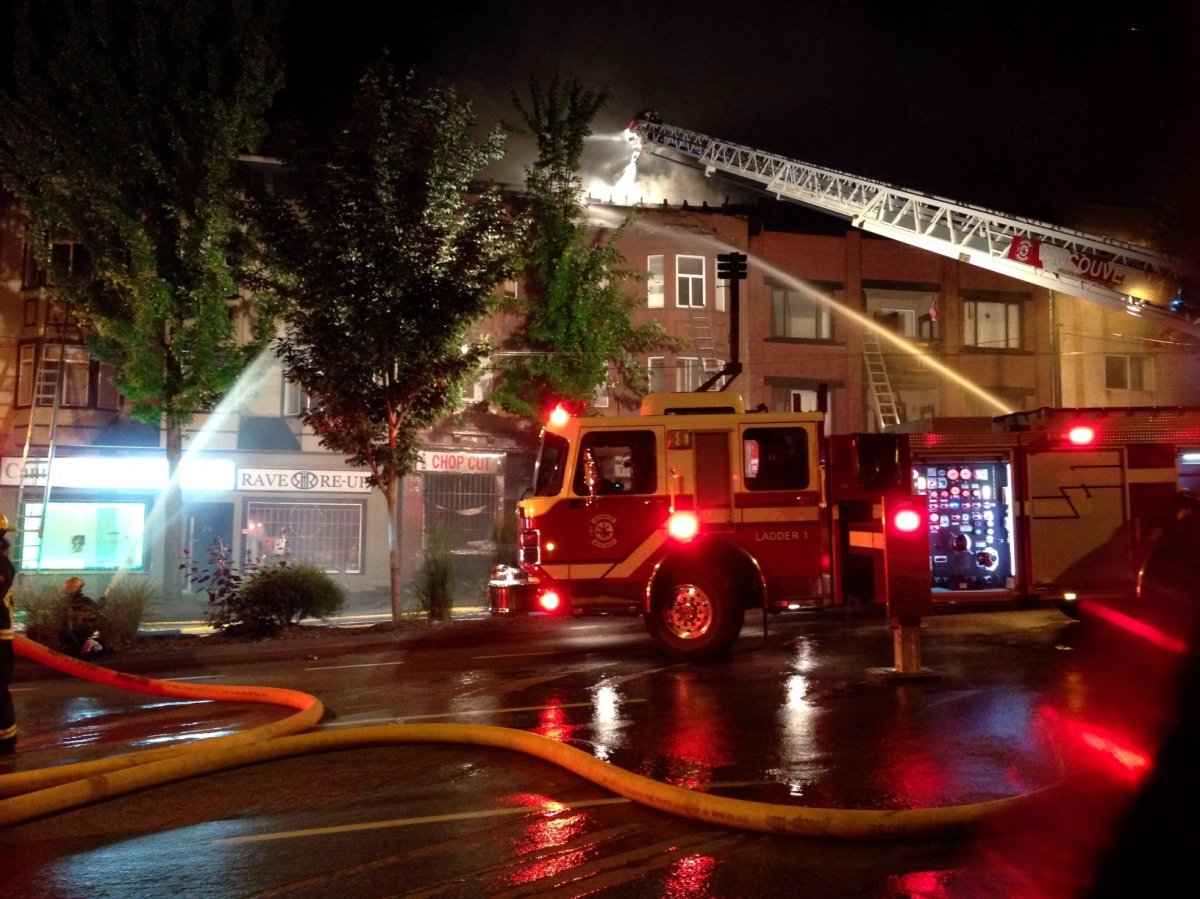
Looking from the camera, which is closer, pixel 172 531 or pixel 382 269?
pixel 382 269

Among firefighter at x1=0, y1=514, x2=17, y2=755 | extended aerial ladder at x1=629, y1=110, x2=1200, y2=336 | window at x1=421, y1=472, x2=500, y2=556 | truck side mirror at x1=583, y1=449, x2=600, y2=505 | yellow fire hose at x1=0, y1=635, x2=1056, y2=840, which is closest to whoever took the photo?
yellow fire hose at x1=0, y1=635, x2=1056, y2=840

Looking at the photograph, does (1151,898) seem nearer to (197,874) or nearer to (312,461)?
(197,874)

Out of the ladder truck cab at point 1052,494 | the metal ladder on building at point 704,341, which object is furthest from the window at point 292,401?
the ladder truck cab at point 1052,494

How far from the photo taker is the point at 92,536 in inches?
876

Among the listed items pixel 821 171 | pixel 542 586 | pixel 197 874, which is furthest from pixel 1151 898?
pixel 821 171

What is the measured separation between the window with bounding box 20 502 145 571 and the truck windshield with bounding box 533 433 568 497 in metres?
14.2

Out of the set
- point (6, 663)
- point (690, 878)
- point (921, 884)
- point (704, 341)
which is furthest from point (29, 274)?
point (921, 884)

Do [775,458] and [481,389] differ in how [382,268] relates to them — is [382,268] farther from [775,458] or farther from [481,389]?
[481,389]

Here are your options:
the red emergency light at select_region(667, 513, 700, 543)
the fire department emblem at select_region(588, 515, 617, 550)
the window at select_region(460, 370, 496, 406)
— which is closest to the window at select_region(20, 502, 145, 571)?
the window at select_region(460, 370, 496, 406)

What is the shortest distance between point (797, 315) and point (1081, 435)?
15.7 metres

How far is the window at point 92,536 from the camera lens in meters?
21.8

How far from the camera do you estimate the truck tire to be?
416 inches

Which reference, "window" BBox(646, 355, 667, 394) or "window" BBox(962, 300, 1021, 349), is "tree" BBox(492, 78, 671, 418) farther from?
"window" BBox(962, 300, 1021, 349)

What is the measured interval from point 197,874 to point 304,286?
10733 mm
